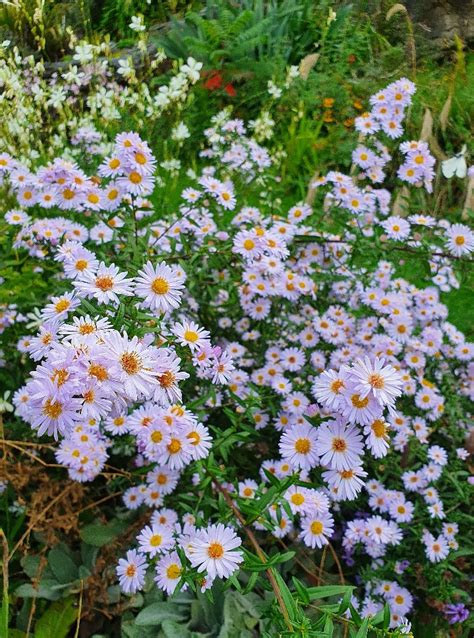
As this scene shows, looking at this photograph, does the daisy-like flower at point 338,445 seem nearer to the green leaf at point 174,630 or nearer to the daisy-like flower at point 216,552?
the daisy-like flower at point 216,552

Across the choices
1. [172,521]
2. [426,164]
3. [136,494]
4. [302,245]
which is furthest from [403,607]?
[426,164]

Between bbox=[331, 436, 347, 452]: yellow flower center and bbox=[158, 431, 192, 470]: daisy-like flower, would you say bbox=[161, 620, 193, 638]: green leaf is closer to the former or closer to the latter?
bbox=[158, 431, 192, 470]: daisy-like flower

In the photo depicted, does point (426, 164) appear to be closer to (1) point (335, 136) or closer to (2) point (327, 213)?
(2) point (327, 213)

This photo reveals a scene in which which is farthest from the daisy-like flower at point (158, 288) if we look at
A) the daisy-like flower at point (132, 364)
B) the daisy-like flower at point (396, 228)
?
the daisy-like flower at point (396, 228)

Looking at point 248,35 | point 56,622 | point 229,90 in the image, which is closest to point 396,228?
point 56,622

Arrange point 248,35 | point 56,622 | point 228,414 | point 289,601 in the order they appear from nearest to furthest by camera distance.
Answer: point 289,601 < point 228,414 < point 56,622 < point 248,35

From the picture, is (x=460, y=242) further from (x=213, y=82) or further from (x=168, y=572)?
(x=213, y=82)
